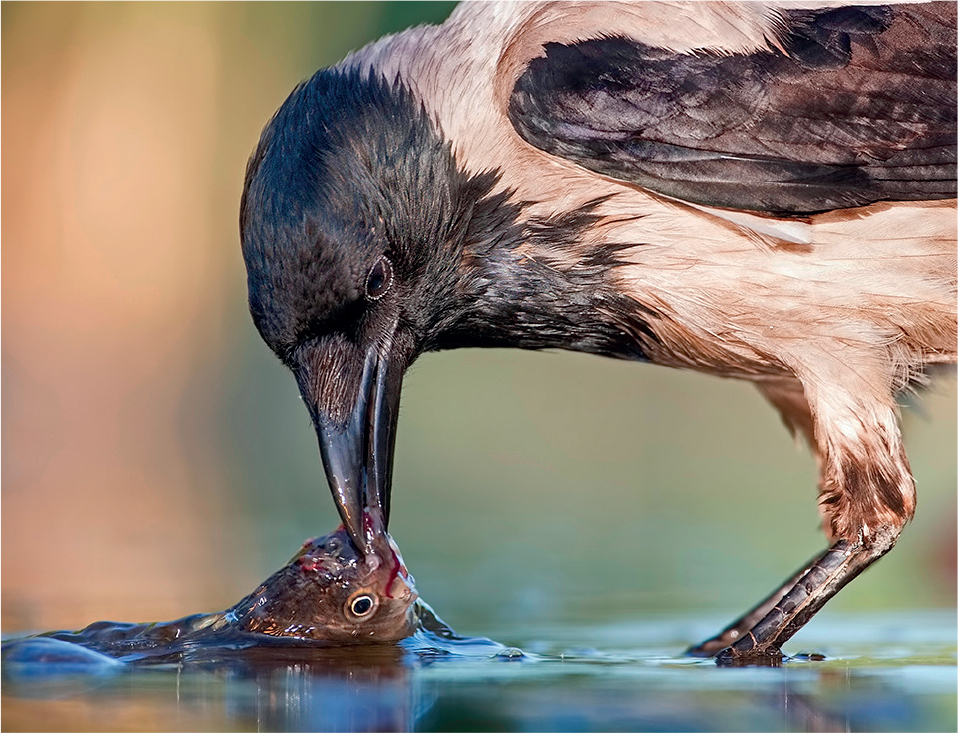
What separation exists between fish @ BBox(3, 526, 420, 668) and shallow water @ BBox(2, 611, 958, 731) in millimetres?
83

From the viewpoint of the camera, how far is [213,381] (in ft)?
28.0

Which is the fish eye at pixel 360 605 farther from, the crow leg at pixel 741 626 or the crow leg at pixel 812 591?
the crow leg at pixel 812 591

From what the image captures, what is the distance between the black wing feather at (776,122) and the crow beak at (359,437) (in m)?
0.84

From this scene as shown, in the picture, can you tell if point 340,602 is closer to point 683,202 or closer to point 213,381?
point 683,202

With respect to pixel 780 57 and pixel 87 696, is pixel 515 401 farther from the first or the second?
pixel 87 696

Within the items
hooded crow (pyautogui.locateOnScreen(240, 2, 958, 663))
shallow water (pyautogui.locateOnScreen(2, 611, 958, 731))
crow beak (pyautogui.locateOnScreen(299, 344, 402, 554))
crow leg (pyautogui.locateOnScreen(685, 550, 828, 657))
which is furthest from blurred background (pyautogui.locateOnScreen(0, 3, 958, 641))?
shallow water (pyautogui.locateOnScreen(2, 611, 958, 731))

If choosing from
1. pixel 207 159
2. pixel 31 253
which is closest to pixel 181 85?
pixel 207 159

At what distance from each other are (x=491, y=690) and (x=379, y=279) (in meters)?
1.30

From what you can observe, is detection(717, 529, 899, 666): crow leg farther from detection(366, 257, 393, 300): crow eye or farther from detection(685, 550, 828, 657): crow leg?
detection(366, 257, 393, 300): crow eye

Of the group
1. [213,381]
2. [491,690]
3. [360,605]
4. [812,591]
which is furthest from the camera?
[213,381]

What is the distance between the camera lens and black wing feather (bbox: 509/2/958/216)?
12.2 ft

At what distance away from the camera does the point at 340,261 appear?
3.51m

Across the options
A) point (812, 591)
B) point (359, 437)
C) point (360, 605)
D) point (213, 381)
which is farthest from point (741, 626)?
point (213, 381)

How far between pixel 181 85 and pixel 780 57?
529 cm
